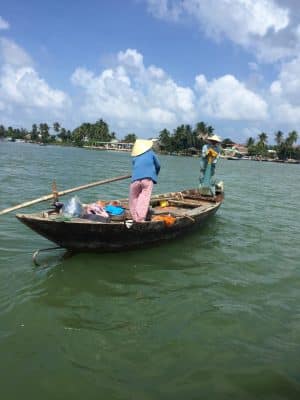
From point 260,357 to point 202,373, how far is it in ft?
2.30

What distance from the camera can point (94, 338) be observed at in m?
4.01

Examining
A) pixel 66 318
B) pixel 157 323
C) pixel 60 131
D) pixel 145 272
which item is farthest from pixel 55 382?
pixel 60 131

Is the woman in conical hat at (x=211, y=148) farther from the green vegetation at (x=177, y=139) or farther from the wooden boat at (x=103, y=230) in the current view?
the green vegetation at (x=177, y=139)

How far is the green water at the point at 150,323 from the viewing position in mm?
3371

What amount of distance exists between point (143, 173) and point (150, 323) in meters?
2.73

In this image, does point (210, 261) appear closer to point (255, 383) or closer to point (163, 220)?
point (163, 220)

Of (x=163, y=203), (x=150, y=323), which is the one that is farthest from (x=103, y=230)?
(x=163, y=203)

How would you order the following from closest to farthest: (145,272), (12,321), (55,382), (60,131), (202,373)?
(55,382)
(202,373)
(12,321)
(145,272)
(60,131)

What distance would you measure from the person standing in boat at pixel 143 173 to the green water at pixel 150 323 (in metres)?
0.77

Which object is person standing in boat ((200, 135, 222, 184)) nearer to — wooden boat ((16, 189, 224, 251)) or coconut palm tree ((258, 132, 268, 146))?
wooden boat ((16, 189, 224, 251))

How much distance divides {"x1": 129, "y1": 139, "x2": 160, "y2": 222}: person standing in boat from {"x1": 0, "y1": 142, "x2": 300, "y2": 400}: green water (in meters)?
0.77

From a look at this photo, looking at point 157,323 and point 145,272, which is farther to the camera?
point 145,272

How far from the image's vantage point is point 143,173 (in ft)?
21.0

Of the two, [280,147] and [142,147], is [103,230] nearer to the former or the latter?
[142,147]
